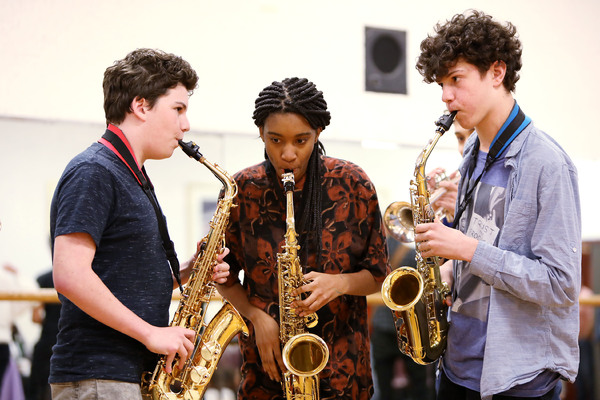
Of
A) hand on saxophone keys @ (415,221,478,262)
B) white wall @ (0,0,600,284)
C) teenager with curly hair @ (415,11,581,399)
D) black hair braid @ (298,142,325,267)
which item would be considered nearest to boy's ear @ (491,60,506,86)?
teenager with curly hair @ (415,11,581,399)

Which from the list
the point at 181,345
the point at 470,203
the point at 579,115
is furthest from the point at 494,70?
the point at 579,115

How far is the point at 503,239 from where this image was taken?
210 centimetres

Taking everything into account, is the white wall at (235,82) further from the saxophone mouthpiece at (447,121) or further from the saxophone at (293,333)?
the saxophone mouthpiece at (447,121)

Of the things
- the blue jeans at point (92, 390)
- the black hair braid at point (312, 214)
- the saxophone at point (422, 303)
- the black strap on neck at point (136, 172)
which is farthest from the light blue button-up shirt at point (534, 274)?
the blue jeans at point (92, 390)

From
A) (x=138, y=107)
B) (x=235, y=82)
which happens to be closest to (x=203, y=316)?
(x=138, y=107)

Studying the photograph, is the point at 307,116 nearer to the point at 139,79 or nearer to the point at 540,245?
the point at 139,79

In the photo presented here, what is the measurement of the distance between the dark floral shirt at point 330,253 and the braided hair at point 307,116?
3cm

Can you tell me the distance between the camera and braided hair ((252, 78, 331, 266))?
236cm

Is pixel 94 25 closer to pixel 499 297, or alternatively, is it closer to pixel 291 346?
pixel 291 346

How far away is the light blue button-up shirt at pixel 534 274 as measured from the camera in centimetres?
201

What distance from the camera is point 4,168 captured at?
157 inches

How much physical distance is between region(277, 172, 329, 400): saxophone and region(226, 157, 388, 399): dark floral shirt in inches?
3.4

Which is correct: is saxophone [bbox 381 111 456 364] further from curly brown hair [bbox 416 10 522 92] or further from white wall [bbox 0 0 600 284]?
white wall [bbox 0 0 600 284]

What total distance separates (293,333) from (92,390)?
0.69 metres
